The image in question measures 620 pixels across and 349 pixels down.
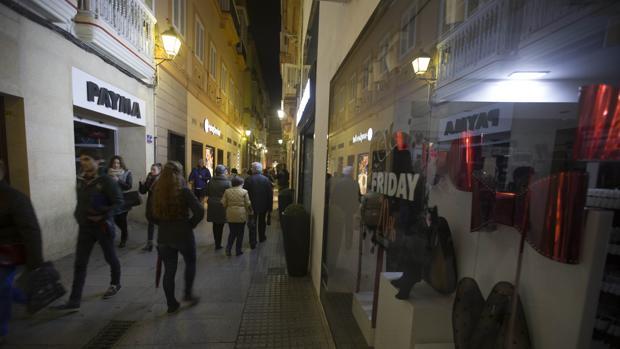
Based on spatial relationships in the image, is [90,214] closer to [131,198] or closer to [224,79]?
[131,198]

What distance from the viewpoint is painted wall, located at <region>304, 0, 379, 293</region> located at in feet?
8.85

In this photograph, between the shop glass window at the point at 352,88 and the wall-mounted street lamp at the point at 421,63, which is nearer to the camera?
the wall-mounted street lamp at the point at 421,63

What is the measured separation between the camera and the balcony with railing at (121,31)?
510cm

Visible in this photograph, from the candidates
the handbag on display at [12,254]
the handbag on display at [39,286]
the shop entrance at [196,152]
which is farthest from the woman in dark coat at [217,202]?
the shop entrance at [196,152]

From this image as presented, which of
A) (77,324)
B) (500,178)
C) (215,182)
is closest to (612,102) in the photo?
(500,178)

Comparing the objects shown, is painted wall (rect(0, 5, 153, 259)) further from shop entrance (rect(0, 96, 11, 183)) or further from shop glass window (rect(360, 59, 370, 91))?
shop glass window (rect(360, 59, 370, 91))

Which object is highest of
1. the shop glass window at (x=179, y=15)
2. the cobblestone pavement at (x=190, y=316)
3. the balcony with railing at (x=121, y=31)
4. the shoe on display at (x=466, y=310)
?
the shop glass window at (x=179, y=15)

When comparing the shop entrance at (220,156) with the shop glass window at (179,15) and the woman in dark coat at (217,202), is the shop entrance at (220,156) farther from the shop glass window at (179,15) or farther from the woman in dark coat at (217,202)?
the woman in dark coat at (217,202)

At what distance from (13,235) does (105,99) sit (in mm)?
4532

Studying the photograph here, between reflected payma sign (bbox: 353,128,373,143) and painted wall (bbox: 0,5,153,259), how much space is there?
16.1 feet

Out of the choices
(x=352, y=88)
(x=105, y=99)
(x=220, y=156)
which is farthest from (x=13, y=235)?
(x=220, y=156)

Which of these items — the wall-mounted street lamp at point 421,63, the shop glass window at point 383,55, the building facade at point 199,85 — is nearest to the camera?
the wall-mounted street lamp at point 421,63

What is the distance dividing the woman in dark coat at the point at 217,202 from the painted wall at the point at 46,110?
242 cm

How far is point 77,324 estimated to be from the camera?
313 cm
